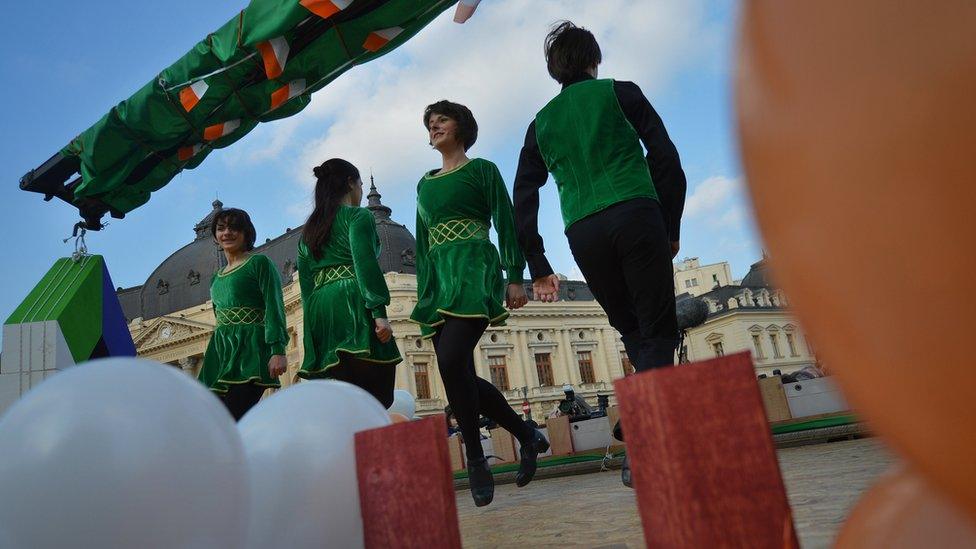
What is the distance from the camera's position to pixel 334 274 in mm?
3803

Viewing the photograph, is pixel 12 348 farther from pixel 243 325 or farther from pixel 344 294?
pixel 344 294

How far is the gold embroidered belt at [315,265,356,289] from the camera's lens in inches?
149

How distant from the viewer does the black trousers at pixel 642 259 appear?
235 cm

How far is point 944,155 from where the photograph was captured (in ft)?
1.65

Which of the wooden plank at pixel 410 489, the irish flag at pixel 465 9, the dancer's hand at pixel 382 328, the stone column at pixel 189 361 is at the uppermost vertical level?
the stone column at pixel 189 361

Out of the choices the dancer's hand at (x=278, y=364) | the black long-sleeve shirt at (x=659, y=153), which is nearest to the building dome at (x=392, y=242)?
the dancer's hand at (x=278, y=364)

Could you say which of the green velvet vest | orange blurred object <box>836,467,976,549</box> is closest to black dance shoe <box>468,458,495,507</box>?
the green velvet vest

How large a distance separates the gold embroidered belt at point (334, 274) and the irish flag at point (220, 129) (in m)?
2.00

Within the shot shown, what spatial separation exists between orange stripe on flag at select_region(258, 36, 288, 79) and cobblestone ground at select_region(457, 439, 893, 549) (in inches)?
119

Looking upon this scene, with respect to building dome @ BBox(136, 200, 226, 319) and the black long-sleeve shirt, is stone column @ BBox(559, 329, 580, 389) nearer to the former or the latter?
building dome @ BBox(136, 200, 226, 319)

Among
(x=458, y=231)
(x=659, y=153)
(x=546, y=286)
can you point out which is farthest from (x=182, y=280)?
(x=659, y=153)

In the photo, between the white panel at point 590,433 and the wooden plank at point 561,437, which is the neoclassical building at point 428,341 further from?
the white panel at point 590,433

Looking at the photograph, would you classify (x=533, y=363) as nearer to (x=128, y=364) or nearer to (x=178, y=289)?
(x=178, y=289)

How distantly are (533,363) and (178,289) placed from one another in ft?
86.2
